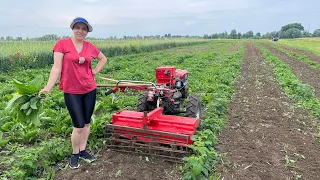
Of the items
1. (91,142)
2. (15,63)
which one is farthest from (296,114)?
(15,63)

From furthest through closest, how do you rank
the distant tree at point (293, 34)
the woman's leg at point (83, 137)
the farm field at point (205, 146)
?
the distant tree at point (293, 34)
the woman's leg at point (83, 137)
the farm field at point (205, 146)

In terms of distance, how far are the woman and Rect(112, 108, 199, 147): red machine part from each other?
2.63 feet

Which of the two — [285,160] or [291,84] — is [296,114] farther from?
[291,84]

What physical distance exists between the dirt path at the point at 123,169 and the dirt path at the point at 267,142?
34.0 inches

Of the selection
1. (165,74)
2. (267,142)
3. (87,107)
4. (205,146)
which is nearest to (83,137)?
(87,107)

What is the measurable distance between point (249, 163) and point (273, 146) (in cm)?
102

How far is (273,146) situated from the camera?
5.52 meters

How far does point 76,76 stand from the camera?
13.1ft

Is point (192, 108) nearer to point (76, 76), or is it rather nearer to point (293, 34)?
point (76, 76)

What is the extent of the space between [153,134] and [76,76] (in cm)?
154

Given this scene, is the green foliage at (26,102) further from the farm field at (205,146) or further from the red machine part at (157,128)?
the red machine part at (157,128)

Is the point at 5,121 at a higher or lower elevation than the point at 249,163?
higher

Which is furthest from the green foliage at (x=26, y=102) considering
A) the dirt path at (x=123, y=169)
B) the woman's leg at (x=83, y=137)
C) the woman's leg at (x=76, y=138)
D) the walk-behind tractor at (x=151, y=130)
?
the walk-behind tractor at (x=151, y=130)

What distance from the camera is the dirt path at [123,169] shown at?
164 inches
